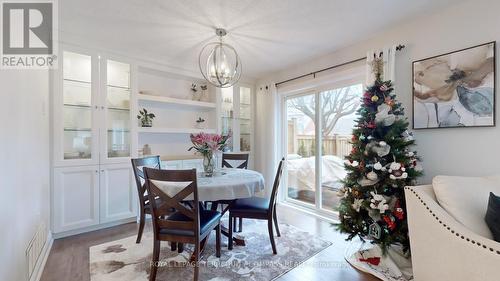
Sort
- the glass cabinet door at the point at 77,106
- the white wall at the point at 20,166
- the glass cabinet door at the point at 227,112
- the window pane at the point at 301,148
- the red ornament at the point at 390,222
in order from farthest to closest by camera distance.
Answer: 1. the glass cabinet door at the point at 227,112
2. the window pane at the point at 301,148
3. the glass cabinet door at the point at 77,106
4. the red ornament at the point at 390,222
5. the white wall at the point at 20,166

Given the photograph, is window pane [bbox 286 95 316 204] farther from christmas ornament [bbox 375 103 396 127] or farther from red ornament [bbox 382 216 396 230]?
red ornament [bbox 382 216 396 230]

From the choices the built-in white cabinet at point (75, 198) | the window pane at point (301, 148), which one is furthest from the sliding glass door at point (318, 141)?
the built-in white cabinet at point (75, 198)

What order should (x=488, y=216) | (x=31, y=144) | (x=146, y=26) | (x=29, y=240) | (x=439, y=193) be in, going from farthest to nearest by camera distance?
(x=146, y=26), (x=31, y=144), (x=29, y=240), (x=439, y=193), (x=488, y=216)

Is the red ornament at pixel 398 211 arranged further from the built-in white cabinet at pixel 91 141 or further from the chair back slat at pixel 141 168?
the built-in white cabinet at pixel 91 141

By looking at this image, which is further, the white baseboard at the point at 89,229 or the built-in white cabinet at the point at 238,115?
the built-in white cabinet at the point at 238,115

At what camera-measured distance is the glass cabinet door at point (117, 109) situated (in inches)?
123

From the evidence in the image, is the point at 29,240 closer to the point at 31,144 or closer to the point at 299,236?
the point at 31,144

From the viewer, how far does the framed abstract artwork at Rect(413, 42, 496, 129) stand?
1945mm

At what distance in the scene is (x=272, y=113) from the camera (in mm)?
4184

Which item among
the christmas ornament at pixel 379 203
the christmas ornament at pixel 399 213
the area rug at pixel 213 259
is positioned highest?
the christmas ornament at pixel 379 203

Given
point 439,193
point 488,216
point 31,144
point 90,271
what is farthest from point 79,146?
point 488,216

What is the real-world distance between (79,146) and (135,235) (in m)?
1.34

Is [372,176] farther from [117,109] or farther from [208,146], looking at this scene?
[117,109]

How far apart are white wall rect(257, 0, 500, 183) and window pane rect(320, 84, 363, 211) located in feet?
2.43
